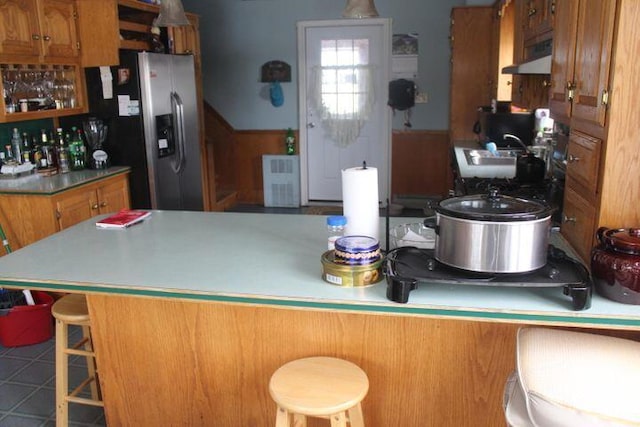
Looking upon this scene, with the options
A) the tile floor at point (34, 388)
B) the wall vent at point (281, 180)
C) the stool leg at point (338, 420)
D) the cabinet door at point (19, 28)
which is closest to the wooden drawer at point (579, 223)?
the stool leg at point (338, 420)

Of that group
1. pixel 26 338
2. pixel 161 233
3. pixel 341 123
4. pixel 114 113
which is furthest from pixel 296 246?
pixel 341 123

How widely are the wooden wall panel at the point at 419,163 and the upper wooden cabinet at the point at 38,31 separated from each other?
3480 mm

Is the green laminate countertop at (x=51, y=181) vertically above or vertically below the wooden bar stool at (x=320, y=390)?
above

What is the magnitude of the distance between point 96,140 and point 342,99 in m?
2.88

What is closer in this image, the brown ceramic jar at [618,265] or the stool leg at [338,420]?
the brown ceramic jar at [618,265]

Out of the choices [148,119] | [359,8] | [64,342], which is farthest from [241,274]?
[148,119]

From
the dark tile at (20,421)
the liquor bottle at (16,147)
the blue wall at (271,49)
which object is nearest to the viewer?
the dark tile at (20,421)

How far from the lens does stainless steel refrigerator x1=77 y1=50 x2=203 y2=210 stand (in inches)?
170

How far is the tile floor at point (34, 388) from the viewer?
2621 mm

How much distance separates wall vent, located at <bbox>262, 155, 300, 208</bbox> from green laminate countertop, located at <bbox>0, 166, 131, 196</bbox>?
2.40m

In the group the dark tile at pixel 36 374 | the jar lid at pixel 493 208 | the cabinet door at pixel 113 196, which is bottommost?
the dark tile at pixel 36 374

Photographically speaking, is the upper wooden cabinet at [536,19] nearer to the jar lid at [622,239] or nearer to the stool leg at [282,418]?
the jar lid at [622,239]

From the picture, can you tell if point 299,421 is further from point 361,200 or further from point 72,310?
point 72,310

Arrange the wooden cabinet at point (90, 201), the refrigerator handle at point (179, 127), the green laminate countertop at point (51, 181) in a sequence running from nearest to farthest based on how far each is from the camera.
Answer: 1. the green laminate countertop at point (51, 181)
2. the wooden cabinet at point (90, 201)
3. the refrigerator handle at point (179, 127)
